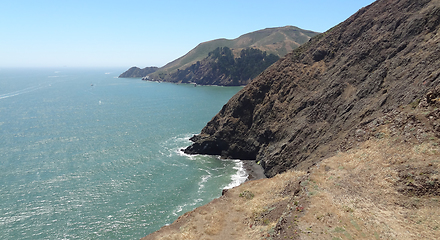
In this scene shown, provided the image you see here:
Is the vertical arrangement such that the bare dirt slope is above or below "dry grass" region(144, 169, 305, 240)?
above

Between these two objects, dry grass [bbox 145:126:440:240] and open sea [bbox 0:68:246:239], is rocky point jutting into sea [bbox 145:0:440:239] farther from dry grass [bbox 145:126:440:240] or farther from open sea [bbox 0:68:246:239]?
open sea [bbox 0:68:246:239]

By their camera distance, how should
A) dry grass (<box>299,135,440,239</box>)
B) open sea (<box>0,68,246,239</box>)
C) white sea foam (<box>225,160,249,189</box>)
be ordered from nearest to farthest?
1. dry grass (<box>299,135,440,239</box>)
2. open sea (<box>0,68,246,239</box>)
3. white sea foam (<box>225,160,249,189</box>)

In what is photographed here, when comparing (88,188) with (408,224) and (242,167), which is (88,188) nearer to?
(242,167)

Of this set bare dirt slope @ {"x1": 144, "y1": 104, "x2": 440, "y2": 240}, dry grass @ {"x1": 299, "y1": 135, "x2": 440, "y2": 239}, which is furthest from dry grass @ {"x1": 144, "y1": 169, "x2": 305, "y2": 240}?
dry grass @ {"x1": 299, "y1": 135, "x2": 440, "y2": 239}

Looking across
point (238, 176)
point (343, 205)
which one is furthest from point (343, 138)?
point (343, 205)

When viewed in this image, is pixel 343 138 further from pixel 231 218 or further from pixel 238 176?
pixel 231 218

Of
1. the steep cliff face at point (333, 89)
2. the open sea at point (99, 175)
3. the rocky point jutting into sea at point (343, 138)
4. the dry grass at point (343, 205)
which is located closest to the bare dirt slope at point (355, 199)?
the dry grass at point (343, 205)

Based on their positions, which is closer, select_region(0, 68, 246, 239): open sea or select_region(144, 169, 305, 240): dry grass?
select_region(144, 169, 305, 240): dry grass
